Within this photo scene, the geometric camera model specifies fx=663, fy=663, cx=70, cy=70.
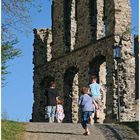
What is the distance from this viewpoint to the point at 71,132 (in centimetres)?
1891

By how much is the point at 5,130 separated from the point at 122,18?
14.0 m

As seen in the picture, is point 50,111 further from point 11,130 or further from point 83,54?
point 83,54

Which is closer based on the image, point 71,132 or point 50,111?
point 71,132

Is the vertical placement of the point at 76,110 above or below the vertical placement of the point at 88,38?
below

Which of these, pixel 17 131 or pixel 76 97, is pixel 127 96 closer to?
pixel 76 97

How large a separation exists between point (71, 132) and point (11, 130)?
5.84 feet

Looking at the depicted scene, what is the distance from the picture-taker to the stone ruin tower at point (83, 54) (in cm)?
2961

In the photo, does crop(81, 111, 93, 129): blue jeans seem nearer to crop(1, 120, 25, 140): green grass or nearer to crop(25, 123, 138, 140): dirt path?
crop(25, 123, 138, 140): dirt path

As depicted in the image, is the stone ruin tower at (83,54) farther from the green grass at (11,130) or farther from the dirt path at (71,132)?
the green grass at (11,130)

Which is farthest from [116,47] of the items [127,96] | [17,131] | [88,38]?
[17,131]

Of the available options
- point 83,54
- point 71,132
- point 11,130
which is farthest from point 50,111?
point 83,54

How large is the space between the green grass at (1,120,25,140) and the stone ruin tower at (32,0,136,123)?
10.1 m

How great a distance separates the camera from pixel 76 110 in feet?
109

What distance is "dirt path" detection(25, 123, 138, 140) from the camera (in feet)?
58.5
